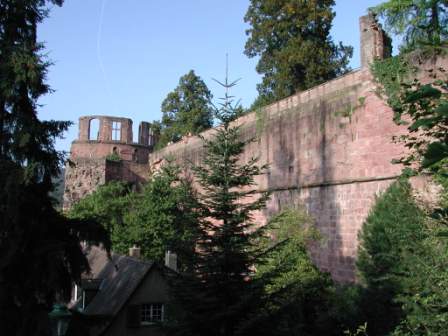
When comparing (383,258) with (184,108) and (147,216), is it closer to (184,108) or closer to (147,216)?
(147,216)

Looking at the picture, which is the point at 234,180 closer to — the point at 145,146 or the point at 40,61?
the point at 40,61

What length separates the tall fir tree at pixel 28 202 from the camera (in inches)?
331

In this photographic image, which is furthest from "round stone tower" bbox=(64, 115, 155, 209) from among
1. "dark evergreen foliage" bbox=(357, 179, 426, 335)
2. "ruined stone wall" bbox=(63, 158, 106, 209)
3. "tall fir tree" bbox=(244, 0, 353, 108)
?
"dark evergreen foliage" bbox=(357, 179, 426, 335)

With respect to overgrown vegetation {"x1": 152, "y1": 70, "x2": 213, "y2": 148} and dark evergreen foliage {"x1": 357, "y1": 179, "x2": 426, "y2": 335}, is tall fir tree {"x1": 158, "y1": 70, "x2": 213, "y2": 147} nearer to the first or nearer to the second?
overgrown vegetation {"x1": 152, "y1": 70, "x2": 213, "y2": 148}

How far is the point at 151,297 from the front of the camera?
17281 millimetres

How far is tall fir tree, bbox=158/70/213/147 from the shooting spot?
36.6 metres

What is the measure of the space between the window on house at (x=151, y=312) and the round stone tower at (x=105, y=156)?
54.2 feet

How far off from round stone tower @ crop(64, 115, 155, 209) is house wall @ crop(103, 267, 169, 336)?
16.4 metres

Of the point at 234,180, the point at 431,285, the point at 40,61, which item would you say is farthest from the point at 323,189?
the point at 40,61

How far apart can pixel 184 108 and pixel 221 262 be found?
29047 mm

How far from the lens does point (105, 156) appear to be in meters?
39.8

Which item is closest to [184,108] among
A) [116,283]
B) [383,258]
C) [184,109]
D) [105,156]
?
[184,109]

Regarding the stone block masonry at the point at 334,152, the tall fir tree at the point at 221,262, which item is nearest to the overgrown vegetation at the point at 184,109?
the stone block masonry at the point at 334,152

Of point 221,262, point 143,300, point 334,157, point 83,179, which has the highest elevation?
point 83,179
